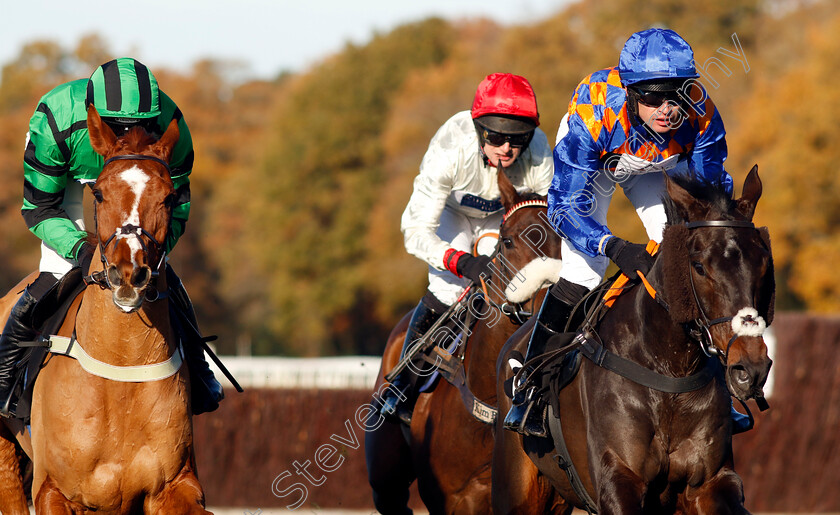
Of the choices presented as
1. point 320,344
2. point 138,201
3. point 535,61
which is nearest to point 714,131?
point 138,201

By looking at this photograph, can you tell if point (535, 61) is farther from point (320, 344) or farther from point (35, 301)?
point (35, 301)

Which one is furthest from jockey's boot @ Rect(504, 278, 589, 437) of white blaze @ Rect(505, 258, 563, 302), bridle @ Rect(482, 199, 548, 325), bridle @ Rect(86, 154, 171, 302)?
bridle @ Rect(86, 154, 171, 302)

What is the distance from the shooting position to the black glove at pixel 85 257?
488 centimetres

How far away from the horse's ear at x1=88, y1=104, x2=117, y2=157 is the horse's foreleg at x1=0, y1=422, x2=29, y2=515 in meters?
2.07

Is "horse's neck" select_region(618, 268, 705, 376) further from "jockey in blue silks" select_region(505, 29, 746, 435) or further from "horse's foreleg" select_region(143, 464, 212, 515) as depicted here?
"horse's foreleg" select_region(143, 464, 212, 515)

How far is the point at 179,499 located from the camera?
15.3 feet

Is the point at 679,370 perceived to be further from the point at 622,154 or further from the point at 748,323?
the point at 622,154

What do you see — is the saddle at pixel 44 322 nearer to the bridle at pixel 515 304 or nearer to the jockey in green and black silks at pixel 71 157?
Result: the jockey in green and black silks at pixel 71 157

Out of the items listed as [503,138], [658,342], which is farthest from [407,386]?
[658,342]

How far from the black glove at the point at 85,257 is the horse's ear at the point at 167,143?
1.86 ft

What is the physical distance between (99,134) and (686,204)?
2442mm

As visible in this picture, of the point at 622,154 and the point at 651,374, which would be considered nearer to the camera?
the point at 651,374

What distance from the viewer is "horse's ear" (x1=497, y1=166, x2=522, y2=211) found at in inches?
244

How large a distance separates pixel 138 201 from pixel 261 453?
8.51 m
